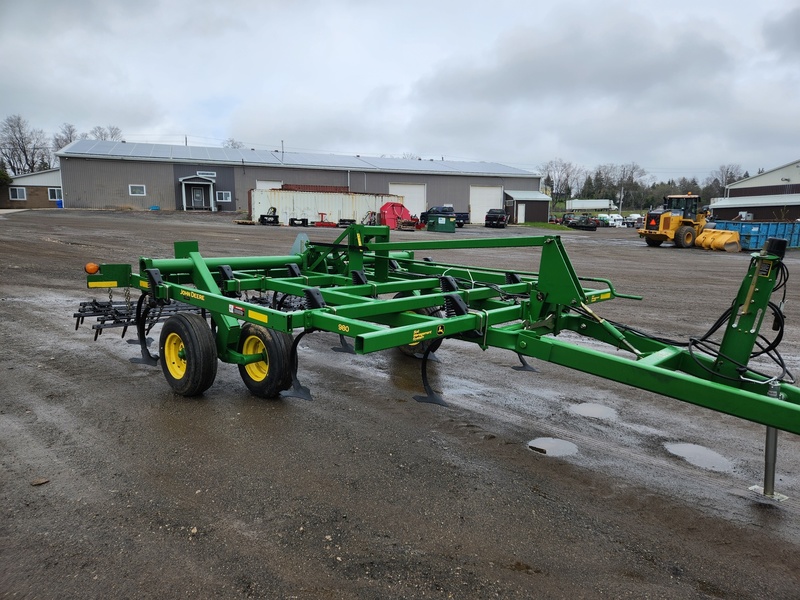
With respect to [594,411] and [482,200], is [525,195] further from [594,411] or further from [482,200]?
[594,411]

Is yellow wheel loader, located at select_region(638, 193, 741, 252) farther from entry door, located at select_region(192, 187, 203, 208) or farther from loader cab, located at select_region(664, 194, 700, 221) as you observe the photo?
entry door, located at select_region(192, 187, 203, 208)

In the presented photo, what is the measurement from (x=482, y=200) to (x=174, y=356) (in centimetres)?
5385

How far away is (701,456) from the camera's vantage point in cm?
433

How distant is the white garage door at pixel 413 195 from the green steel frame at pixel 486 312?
47.6 meters

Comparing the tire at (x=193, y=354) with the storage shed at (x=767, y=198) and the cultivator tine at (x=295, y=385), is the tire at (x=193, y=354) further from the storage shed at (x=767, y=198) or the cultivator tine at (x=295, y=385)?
the storage shed at (x=767, y=198)

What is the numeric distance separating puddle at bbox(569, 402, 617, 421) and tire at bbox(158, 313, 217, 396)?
328 cm

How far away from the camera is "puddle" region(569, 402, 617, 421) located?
5.11 meters

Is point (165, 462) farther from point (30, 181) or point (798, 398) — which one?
point (30, 181)

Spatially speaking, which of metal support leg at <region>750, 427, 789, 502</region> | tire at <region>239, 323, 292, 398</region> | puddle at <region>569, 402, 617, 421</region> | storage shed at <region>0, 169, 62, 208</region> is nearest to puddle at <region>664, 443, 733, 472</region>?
metal support leg at <region>750, 427, 789, 502</region>

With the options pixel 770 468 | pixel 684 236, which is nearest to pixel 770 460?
pixel 770 468

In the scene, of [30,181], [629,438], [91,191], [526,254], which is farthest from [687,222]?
[30,181]

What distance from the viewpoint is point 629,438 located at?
4637 mm

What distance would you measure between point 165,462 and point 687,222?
28.8 meters

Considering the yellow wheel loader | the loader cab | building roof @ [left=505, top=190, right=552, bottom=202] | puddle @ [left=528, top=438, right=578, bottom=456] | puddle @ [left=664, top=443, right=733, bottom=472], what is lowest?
puddle @ [left=664, top=443, right=733, bottom=472]
